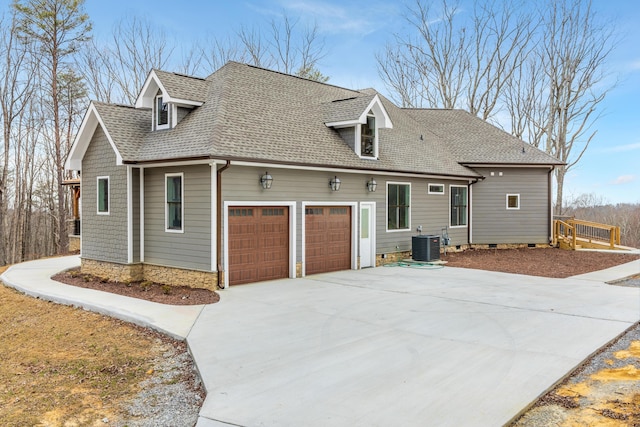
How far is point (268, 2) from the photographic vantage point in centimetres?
2545

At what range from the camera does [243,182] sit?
10.8 m

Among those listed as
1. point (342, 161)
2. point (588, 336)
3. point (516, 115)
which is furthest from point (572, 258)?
point (516, 115)

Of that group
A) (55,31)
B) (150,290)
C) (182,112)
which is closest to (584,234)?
(182,112)

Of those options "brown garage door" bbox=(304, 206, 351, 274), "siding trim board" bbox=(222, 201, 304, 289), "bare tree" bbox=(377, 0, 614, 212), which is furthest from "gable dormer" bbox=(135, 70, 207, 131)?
"bare tree" bbox=(377, 0, 614, 212)

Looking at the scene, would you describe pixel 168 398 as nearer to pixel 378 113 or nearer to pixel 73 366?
pixel 73 366

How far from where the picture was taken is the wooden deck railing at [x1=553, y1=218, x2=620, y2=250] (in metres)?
19.6

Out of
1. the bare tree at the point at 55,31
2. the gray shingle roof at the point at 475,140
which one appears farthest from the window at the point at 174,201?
the bare tree at the point at 55,31

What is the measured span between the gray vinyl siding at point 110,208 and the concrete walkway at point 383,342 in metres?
1.51

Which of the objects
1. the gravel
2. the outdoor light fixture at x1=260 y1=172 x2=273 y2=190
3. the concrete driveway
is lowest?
the gravel

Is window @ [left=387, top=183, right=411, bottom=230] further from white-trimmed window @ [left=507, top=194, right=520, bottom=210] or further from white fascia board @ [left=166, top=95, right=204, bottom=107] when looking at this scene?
white fascia board @ [left=166, top=95, right=204, bottom=107]

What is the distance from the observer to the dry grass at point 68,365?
4781mm

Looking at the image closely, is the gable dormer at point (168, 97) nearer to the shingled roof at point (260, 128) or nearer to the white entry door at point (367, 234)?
the shingled roof at point (260, 128)

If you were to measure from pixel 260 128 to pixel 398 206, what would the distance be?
5713mm

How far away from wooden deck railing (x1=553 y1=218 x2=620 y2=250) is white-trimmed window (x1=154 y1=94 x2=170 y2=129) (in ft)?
53.3
